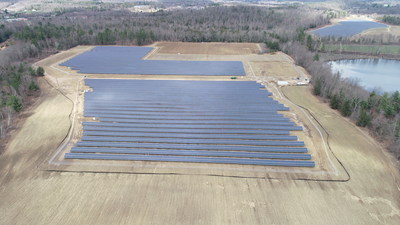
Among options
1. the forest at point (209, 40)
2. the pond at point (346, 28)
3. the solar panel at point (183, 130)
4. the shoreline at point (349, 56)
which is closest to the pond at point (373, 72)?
the shoreline at point (349, 56)

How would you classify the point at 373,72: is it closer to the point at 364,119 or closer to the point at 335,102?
the point at 335,102

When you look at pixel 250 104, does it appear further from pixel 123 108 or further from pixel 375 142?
pixel 123 108

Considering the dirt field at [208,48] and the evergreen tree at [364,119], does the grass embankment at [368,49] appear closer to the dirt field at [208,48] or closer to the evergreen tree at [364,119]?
the dirt field at [208,48]

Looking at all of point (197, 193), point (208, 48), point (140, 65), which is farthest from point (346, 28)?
point (197, 193)

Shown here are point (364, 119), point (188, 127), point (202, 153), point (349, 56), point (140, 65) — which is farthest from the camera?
point (349, 56)

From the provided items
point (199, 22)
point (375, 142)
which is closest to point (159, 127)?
point (375, 142)
